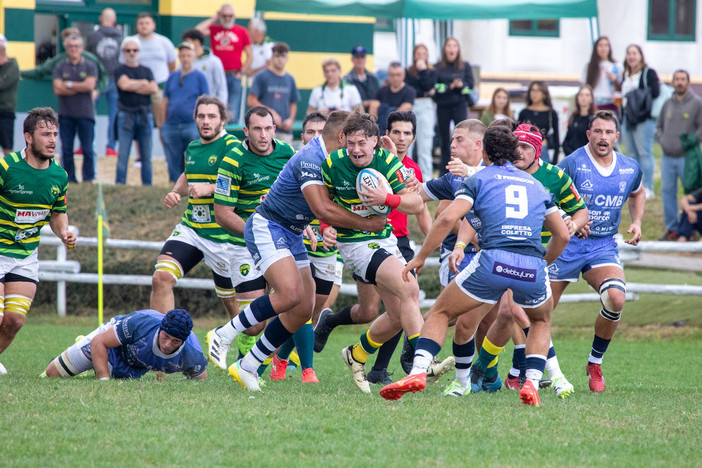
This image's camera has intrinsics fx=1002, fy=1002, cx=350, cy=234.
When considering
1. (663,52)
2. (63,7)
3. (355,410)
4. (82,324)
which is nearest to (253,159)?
(355,410)

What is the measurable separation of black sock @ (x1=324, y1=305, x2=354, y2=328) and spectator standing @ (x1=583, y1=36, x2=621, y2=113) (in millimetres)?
9052

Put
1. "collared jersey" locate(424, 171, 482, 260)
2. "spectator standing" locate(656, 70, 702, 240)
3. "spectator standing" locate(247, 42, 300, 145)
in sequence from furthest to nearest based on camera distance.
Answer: "spectator standing" locate(247, 42, 300, 145) < "spectator standing" locate(656, 70, 702, 240) < "collared jersey" locate(424, 171, 482, 260)

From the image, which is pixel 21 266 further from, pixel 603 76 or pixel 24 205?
pixel 603 76

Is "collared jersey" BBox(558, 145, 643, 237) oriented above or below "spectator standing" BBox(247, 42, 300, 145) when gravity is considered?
below

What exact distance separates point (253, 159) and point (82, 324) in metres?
6.02

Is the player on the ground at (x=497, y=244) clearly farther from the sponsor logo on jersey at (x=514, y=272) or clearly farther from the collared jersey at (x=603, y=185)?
the collared jersey at (x=603, y=185)

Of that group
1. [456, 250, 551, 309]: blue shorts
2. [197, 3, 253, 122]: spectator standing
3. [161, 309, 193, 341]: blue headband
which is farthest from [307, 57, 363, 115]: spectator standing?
[456, 250, 551, 309]: blue shorts

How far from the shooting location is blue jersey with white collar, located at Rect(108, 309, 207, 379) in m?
7.57

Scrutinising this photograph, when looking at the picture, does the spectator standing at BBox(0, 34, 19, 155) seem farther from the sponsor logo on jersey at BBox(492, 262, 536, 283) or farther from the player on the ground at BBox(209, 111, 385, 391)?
the sponsor logo on jersey at BBox(492, 262, 536, 283)

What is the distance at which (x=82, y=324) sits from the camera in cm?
1364

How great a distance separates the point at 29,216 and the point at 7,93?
7.32m

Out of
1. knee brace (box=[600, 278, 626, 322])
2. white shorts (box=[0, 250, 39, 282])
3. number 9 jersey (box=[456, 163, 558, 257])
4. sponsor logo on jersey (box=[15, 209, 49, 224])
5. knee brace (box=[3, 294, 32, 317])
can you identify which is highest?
number 9 jersey (box=[456, 163, 558, 257])

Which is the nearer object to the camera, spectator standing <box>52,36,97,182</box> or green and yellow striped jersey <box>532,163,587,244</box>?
green and yellow striped jersey <box>532,163,587,244</box>

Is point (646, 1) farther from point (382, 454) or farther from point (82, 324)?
point (382, 454)
